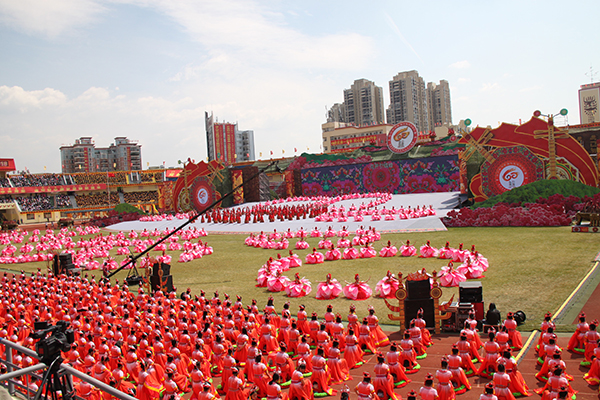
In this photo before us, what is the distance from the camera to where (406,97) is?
118 meters

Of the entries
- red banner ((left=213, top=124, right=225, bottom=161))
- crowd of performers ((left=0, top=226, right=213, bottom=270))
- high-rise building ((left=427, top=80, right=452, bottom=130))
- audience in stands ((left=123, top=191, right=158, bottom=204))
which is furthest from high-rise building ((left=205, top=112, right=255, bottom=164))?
crowd of performers ((left=0, top=226, right=213, bottom=270))

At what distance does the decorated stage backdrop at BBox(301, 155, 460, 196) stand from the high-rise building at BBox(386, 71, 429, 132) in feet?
→ 241

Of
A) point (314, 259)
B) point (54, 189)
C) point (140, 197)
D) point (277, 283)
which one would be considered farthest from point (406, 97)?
point (277, 283)

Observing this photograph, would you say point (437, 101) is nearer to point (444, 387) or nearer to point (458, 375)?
point (458, 375)

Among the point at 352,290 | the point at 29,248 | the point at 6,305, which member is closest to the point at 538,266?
the point at 352,290

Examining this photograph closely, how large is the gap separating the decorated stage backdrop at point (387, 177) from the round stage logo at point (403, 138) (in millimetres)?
1253

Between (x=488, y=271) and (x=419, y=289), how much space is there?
5.65 metres

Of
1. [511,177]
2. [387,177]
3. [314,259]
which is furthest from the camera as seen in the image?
[387,177]

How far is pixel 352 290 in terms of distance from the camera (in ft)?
37.1

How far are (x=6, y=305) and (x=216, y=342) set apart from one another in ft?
22.4

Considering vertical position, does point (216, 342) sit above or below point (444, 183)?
below

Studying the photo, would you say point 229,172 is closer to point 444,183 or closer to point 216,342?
point 444,183

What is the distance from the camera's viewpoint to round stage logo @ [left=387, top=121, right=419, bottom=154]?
42.5 m

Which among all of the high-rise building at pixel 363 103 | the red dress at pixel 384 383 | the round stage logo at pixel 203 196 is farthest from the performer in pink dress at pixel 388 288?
the high-rise building at pixel 363 103
